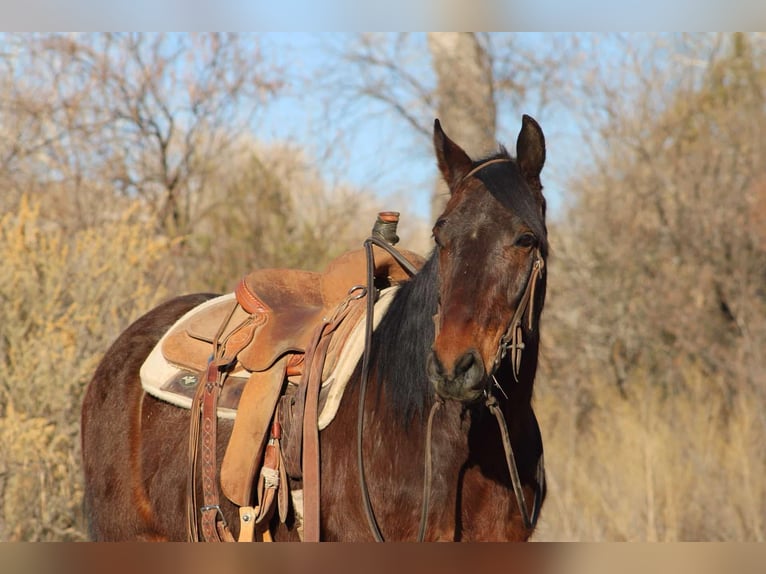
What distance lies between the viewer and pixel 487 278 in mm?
2297

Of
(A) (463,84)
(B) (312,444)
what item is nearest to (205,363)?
(B) (312,444)

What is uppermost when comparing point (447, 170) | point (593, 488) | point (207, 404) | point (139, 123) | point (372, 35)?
point (372, 35)

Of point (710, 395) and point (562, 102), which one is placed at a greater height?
point (562, 102)

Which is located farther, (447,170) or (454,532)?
(447,170)

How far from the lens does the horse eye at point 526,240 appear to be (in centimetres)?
235

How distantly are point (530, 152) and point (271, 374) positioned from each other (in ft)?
3.78

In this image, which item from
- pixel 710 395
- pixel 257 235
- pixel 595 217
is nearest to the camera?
pixel 710 395

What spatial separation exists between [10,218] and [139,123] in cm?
384

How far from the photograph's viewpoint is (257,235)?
964 cm

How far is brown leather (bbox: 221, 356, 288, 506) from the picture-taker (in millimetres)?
2904

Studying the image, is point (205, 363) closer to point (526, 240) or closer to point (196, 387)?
point (196, 387)

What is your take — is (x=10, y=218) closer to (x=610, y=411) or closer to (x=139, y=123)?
(x=139, y=123)

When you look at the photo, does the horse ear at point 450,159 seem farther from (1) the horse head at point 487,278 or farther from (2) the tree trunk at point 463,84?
(2) the tree trunk at point 463,84

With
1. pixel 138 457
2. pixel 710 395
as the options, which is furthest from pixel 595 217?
pixel 138 457
